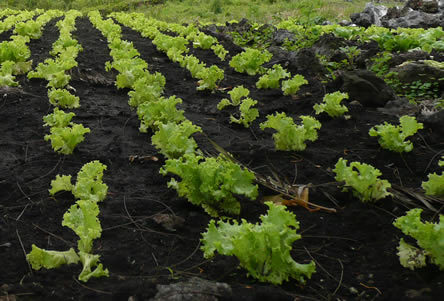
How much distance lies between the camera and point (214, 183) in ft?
8.96

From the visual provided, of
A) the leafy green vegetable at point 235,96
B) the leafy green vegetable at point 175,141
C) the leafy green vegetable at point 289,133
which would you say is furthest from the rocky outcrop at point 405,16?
the leafy green vegetable at point 175,141

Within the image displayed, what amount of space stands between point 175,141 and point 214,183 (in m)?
0.80

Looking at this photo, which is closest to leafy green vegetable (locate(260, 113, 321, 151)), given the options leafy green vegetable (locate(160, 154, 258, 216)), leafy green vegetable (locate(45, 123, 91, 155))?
leafy green vegetable (locate(160, 154, 258, 216))

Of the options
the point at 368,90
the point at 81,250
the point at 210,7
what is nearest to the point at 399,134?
the point at 368,90

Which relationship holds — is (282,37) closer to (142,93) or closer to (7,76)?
(142,93)

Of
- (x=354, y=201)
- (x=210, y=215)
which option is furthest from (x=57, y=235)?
(x=354, y=201)

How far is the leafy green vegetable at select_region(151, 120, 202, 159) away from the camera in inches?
134

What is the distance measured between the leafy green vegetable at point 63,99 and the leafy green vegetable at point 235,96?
1693 millimetres

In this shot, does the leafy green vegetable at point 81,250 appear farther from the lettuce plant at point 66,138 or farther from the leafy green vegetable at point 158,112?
the leafy green vegetable at point 158,112

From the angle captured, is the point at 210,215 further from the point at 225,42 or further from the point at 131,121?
the point at 225,42

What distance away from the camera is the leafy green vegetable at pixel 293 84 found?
17.0 ft

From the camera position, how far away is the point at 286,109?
16.4 ft

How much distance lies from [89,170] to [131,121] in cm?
170

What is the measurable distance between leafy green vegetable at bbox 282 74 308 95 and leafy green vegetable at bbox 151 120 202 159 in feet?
6.87
